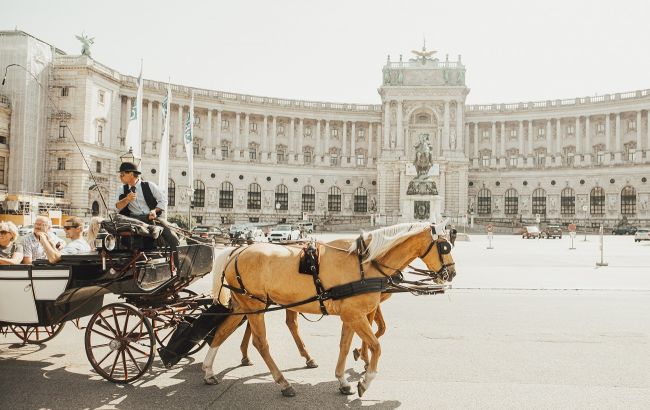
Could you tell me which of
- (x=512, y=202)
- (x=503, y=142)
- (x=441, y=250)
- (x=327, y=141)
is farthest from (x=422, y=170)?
(x=441, y=250)

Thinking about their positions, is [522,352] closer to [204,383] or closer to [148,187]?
[204,383]

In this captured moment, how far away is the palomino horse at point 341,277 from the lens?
665 cm

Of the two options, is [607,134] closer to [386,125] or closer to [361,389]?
[386,125]

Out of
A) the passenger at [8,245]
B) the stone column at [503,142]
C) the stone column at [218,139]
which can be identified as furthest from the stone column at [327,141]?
the passenger at [8,245]

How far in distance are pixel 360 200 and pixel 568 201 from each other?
2973 cm

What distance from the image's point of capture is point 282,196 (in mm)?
78375

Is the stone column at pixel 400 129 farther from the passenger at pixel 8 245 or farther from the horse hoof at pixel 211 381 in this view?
the horse hoof at pixel 211 381

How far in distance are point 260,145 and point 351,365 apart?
7183 centimetres

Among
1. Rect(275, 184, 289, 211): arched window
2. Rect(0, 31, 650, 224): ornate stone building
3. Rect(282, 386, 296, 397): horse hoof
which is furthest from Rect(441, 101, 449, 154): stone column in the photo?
Rect(282, 386, 296, 397): horse hoof

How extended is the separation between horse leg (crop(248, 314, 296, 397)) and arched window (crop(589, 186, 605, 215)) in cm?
7723

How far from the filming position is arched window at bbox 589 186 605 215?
73938 millimetres

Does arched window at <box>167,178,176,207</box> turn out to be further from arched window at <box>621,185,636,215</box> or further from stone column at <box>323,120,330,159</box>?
arched window at <box>621,185,636,215</box>

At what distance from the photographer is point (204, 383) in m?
7.05

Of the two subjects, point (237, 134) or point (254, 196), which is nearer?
point (237, 134)
